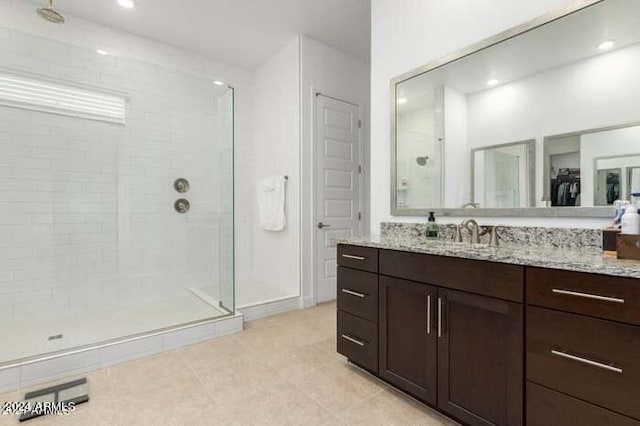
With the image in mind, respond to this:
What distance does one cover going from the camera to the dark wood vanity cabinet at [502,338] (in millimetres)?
999

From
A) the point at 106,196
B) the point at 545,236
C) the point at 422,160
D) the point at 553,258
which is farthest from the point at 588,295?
the point at 106,196

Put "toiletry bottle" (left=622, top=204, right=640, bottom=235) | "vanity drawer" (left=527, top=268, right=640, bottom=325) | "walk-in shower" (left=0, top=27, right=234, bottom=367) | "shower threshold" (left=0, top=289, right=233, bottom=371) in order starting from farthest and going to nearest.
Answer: "walk-in shower" (left=0, top=27, right=234, bottom=367)
"shower threshold" (left=0, top=289, right=233, bottom=371)
"toiletry bottle" (left=622, top=204, right=640, bottom=235)
"vanity drawer" (left=527, top=268, right=640, bottom=325)

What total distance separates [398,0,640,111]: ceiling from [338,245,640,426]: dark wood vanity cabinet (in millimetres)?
1114

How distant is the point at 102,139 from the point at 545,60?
3539mm

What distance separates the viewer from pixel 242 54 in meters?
3.75

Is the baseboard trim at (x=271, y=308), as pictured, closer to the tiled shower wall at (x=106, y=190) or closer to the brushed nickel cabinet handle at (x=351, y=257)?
the tiled shower wall at (x=106, y=190)

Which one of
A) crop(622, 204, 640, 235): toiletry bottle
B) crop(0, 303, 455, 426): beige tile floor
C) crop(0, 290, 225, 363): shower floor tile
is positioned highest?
crop(622, 204, 640, 235): toiletry bottle

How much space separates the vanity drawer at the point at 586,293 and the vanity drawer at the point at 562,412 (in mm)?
309

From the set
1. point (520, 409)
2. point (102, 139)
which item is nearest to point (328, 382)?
point (520, 409)

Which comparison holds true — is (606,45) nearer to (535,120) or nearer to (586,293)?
(535,120)

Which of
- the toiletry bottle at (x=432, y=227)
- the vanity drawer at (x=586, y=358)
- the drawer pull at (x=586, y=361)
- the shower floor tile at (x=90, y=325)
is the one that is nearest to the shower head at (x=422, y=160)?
the toiletry bottle at (x=432, y=227)

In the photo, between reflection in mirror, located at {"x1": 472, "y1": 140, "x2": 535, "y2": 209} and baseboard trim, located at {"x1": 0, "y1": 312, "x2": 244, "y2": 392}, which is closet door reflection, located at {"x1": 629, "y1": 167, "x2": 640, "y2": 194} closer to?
reflection in mirror, located at {"x1": 472, "y1": 140, "x2": 535, "y2": 209}

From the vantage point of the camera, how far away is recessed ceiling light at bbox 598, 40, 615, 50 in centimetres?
140

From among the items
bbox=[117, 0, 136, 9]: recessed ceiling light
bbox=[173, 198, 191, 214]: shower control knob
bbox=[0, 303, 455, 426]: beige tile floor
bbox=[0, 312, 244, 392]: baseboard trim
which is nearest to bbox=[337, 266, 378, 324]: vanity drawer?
bbox=[0, 303, 455, 426]: beige tile floor
